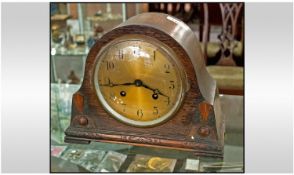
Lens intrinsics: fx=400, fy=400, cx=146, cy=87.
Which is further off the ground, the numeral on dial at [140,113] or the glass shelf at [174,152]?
the numeral on dial at [140,113]

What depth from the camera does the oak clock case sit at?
111 centimetres

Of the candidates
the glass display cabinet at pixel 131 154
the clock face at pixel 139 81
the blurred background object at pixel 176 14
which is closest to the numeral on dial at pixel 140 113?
the clock face at pixel 139 81

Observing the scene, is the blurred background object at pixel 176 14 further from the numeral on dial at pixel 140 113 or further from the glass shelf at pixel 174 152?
the numeral on dial at pixel 140 113

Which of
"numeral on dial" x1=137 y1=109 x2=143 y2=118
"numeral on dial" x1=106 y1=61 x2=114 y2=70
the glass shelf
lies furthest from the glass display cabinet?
"numeral on dial" x1=106 y1=61 x2=114 y2=70

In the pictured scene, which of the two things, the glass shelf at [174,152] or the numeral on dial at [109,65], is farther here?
the glass shelf at [174,152]

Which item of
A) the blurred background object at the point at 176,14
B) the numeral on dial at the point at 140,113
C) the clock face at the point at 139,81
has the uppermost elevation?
the blurred background object at the point at 176,14

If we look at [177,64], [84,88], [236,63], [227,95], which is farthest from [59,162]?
[236,63]

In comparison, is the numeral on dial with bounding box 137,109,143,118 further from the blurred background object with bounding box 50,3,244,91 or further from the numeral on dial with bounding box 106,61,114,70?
the blurred background object with bounding box 50,3,244,91

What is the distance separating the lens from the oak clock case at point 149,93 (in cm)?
111

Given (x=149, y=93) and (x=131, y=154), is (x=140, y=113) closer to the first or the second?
(x=149, y=93)

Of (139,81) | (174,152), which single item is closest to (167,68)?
(139,81)

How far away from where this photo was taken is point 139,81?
3.74 feet

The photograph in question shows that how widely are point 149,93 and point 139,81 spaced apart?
0.05 meters

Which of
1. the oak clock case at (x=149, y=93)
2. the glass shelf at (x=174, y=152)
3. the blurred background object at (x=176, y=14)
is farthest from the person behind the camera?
the blurred background object at (x=176, y=14)
